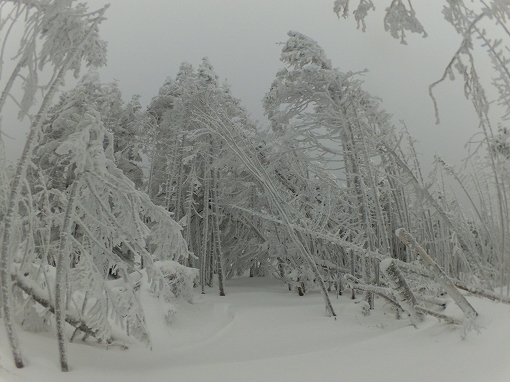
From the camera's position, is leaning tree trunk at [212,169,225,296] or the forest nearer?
the forest

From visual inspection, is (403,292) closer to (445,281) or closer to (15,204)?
(445,281)

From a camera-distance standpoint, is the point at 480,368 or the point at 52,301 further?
the point at 52,301

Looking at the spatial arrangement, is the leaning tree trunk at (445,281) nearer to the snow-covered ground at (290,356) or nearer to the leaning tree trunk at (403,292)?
the snow-covered ground at (290,356)

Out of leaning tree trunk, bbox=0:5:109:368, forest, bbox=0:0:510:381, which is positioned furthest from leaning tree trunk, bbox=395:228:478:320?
leaning tree trunk, bbox=0:5:109:368

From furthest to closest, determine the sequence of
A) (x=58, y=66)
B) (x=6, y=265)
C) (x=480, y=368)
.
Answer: (x=58, y=66) → (x=6, y=265) → (x=480, y=368)

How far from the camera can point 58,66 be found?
9.57ft

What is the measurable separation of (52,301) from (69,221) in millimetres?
1085

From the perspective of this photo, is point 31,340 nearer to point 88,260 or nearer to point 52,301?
point 52,301

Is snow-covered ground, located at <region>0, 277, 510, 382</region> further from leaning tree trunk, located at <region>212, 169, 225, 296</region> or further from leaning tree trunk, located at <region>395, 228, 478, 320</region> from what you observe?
leaning tree trunk, located at <region>212, 169, 225, 296</region>

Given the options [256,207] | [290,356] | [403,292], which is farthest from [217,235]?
[290,356]

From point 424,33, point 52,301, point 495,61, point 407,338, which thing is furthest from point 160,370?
point 495,61

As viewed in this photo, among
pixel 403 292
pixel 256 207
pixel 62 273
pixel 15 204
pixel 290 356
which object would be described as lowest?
pixel 290 356

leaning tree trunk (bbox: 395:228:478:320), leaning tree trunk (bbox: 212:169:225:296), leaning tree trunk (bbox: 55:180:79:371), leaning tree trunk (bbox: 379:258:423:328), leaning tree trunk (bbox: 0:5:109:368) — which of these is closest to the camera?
leaning tree trunk (bbox: 0:5:109:368)

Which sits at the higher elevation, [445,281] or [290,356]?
[445,281]
